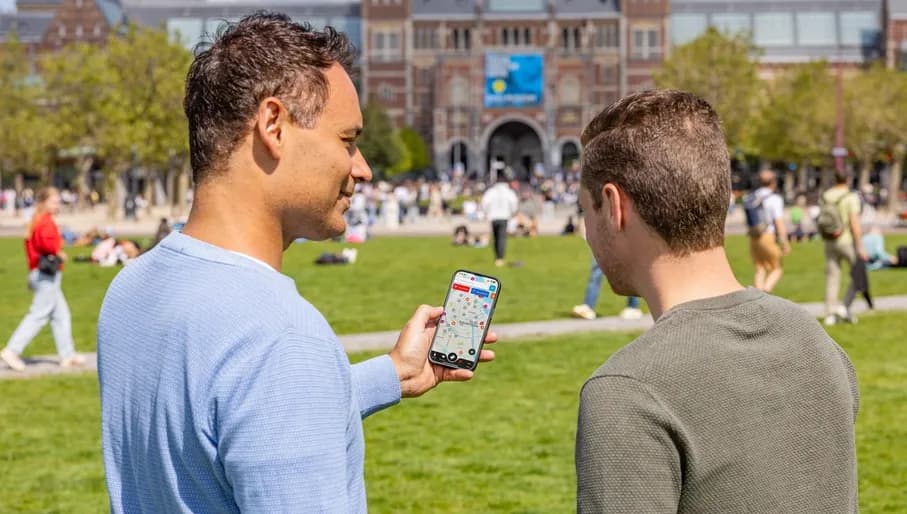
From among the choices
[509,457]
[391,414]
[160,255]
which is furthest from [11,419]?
[160,255]

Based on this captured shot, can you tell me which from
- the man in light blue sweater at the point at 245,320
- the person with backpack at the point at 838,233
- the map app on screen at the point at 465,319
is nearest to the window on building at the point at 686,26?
the person with backpack at the point at 838,233

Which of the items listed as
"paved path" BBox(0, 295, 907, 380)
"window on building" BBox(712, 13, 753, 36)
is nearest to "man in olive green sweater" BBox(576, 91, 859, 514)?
"paved path" BBox(0, 295, 907, 380)

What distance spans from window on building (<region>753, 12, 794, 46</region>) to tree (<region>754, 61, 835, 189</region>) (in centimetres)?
3794

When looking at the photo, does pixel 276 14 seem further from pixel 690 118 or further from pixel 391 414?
pixel 391 414

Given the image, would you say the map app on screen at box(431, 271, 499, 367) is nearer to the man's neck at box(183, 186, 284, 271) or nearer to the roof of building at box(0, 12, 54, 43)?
the man's neck at box(183, 186, 284, 271)

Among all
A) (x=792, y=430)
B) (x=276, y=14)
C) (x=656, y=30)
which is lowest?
(x=792, y=430)

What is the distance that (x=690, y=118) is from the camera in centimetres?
255

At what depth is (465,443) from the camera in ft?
29.6

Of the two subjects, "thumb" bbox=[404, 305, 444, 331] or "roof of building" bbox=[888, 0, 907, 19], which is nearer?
"thumb" bbox=[404, 305, 444, 331]

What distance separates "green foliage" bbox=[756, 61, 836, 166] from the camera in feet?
209

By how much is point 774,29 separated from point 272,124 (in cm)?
11519

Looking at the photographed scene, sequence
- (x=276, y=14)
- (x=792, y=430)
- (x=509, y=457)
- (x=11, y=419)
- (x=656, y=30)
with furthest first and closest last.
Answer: (x=656, y=30)
(x=11, y=419)
(x=509, y=457)
(x=276, y=14)
(x=792, y=430)

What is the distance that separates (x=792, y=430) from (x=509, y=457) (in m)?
6.22

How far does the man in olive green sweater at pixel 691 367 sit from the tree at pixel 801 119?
6212cm
